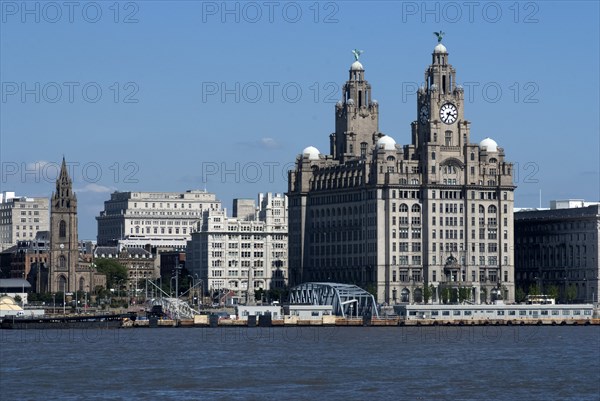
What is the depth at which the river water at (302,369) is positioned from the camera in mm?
123500

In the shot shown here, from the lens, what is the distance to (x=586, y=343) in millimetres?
182000

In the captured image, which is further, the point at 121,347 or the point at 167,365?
the point at 121,347

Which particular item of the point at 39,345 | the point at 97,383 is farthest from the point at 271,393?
the point at 39,345

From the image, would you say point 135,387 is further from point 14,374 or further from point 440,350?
point 440,350

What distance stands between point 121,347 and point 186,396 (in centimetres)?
5495

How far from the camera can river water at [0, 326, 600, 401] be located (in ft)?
405

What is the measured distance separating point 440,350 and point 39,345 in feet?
130

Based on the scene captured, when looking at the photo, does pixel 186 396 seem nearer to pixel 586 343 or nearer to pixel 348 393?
pixel 348 393

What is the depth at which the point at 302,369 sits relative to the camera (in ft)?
467

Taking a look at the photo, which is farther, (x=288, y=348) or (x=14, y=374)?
(x=288, y=348)

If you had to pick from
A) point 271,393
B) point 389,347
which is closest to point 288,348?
point 389,347

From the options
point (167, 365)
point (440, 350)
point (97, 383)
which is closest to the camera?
point (97, 383)

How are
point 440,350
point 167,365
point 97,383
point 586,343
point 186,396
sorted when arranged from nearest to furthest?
point 186,396, point 97,383, point 167,365, point 440,350, point 586,343

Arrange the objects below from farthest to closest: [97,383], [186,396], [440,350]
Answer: [440,350] < [97,383] < [186,396]
